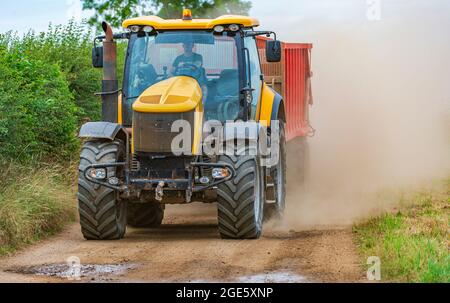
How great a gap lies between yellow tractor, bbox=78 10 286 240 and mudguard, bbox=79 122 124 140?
11 mm

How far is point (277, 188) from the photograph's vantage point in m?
15.3

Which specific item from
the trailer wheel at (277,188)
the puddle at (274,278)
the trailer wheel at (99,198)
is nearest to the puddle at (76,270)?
the puddle at (274,278)

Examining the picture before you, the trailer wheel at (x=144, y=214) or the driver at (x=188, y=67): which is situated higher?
the driver at (x=188, y=67)

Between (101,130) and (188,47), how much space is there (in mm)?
1522

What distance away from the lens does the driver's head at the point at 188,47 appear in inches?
540

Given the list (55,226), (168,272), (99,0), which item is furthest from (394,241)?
(99,0)

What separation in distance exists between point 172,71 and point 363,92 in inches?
464

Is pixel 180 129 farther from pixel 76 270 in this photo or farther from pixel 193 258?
pixel 76 270

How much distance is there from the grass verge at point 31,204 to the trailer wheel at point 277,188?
2558mm

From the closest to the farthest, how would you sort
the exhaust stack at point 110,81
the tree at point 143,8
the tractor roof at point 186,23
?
the exhaust stack at point 110,81 < the tractor roof at point 186,23 < the tree at point 143,8

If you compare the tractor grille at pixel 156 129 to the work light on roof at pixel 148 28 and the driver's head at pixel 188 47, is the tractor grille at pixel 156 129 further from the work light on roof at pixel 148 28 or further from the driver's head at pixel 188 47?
the work light on roof at pixel 148 28

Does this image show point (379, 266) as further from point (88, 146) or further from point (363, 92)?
point (363, 92)

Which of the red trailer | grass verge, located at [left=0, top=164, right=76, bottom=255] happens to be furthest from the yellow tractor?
the red trailer

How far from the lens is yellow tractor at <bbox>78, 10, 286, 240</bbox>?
12.9 metres
